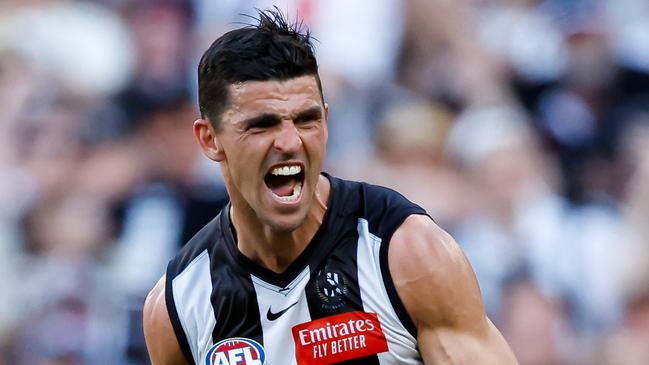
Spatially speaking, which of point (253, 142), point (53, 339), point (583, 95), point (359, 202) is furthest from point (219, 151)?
point (583, 95)

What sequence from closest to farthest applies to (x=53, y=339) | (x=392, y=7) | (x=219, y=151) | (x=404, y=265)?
(x=404, y=265) < (x=219, y=151) < (x=53, y=339) < (x=392, y=7)

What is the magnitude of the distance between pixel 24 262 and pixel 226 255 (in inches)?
129

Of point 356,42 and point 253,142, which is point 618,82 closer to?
point 356,42

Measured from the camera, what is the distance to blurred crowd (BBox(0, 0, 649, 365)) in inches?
247

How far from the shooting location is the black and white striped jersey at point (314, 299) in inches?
136

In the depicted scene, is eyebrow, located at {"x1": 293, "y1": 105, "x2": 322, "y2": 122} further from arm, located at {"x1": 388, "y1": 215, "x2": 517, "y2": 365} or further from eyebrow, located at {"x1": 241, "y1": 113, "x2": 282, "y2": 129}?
arm, located at {"x1": 388, "y1": 215, "x2": 517, "y2": 365}

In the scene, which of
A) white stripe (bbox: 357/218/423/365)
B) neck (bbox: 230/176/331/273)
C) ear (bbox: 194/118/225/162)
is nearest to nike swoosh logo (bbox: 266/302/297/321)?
neck (bbox: 230/176/331/273)

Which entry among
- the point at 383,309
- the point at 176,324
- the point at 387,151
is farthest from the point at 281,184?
the point at 387,151

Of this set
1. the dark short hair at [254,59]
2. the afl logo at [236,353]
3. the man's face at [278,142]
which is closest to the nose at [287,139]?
the man's face at [278,142]

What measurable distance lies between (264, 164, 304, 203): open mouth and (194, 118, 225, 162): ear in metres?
0.18

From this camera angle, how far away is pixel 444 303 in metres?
3.35

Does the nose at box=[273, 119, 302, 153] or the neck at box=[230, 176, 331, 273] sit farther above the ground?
the nose at box=[273, 119, 302, 153]

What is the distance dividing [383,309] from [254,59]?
826mm

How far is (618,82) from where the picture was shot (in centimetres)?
678
